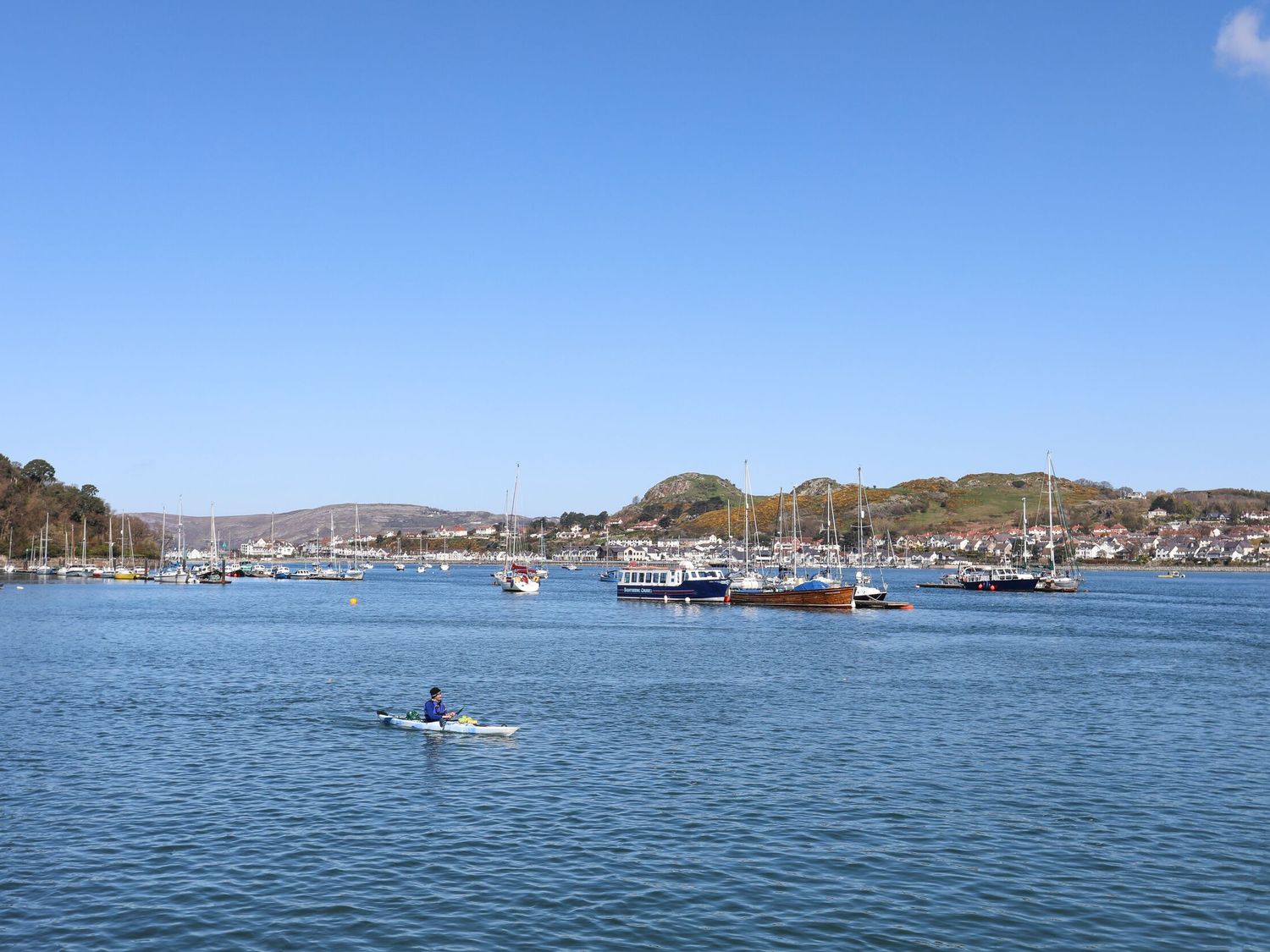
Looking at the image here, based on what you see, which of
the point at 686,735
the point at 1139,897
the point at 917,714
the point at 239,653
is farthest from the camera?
the point at 239,653

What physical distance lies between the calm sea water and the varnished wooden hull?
5399 centimetres

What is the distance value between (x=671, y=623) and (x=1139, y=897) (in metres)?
83.2

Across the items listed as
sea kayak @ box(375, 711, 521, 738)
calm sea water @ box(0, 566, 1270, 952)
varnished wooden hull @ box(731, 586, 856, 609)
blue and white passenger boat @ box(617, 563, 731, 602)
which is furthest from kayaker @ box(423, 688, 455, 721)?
blue and white passenger boat @ box(617, 563, 731, 602)

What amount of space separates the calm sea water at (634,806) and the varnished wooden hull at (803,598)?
53986 millimetres

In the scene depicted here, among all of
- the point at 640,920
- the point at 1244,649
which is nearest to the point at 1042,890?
the point at 640,920

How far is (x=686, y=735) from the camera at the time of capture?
41656 millimetres

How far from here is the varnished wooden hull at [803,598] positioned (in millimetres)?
122312

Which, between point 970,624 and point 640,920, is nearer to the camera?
point 640,920

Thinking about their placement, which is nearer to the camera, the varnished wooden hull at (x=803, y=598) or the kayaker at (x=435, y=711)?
the kayaker at (x=435, y=711)

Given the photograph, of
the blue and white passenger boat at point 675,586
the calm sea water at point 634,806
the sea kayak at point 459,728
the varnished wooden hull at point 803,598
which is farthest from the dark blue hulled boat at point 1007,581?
the sea kayak at point 459,728

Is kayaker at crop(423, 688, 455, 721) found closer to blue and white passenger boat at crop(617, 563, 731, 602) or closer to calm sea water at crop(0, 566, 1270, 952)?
calm sea water at crop(0, 566, 1270, 952)

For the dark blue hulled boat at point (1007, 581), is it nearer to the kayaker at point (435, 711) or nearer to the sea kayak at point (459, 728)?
the sea kayak at point (459, 728)

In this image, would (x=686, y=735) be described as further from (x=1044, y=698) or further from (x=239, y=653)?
(x=239, y=653)

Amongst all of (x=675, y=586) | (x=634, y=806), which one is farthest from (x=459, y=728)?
(x=675, y=586)
